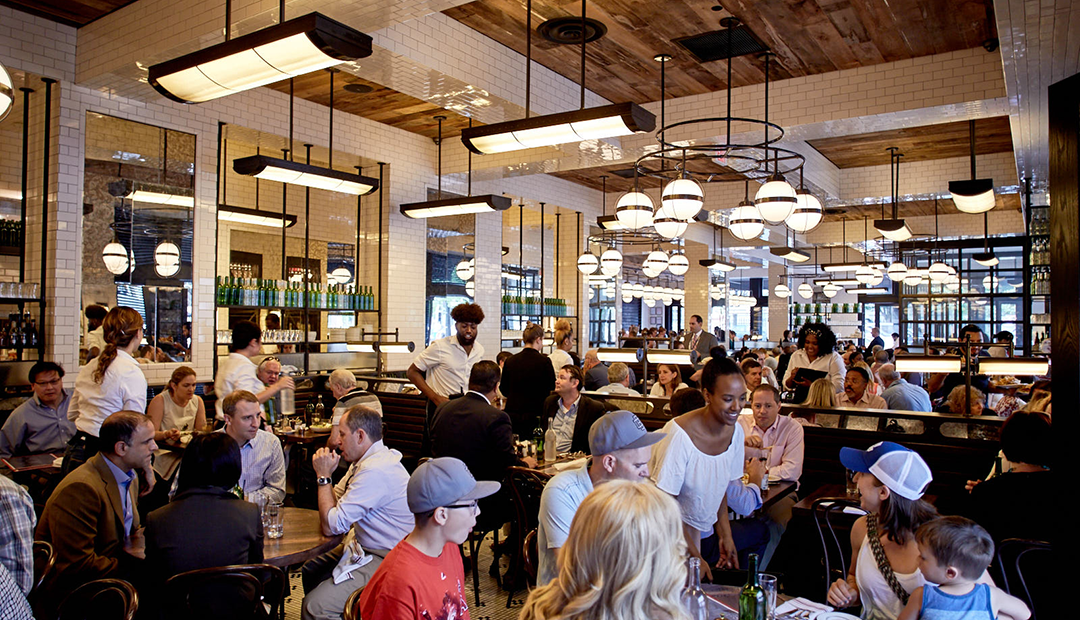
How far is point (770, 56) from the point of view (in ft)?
23.2

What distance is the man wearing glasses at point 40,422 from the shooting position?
5.70 metres

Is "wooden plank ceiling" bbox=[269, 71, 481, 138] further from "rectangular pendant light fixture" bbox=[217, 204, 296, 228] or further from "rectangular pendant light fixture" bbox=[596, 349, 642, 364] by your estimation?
"rectangular pendant light fixture" bbox=[596, 349, 642, 364]

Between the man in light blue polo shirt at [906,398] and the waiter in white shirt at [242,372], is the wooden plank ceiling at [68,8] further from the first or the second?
the man in light blue polo shirt at [906,398]

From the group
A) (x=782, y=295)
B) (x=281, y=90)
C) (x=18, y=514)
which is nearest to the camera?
(x=18, y=514)

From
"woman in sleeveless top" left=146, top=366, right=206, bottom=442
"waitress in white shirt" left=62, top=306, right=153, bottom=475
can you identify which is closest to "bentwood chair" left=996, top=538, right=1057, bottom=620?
"waitress in white shirt" left=62, top=306, right=153, bottom=475

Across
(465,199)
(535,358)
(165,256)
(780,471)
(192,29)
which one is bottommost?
(780,471)

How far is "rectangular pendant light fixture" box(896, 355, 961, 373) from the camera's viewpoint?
5.82 meters

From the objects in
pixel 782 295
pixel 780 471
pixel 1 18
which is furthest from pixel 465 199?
pixel 782 295

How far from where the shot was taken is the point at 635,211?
286 inches

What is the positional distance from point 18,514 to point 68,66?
5631 millimetres

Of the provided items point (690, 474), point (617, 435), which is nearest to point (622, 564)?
point (617, 435)

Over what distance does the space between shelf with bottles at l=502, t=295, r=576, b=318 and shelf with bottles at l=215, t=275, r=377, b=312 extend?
8.97 feet

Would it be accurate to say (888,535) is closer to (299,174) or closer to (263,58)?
(263,58)

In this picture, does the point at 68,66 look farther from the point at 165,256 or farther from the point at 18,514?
the point at 18,514
